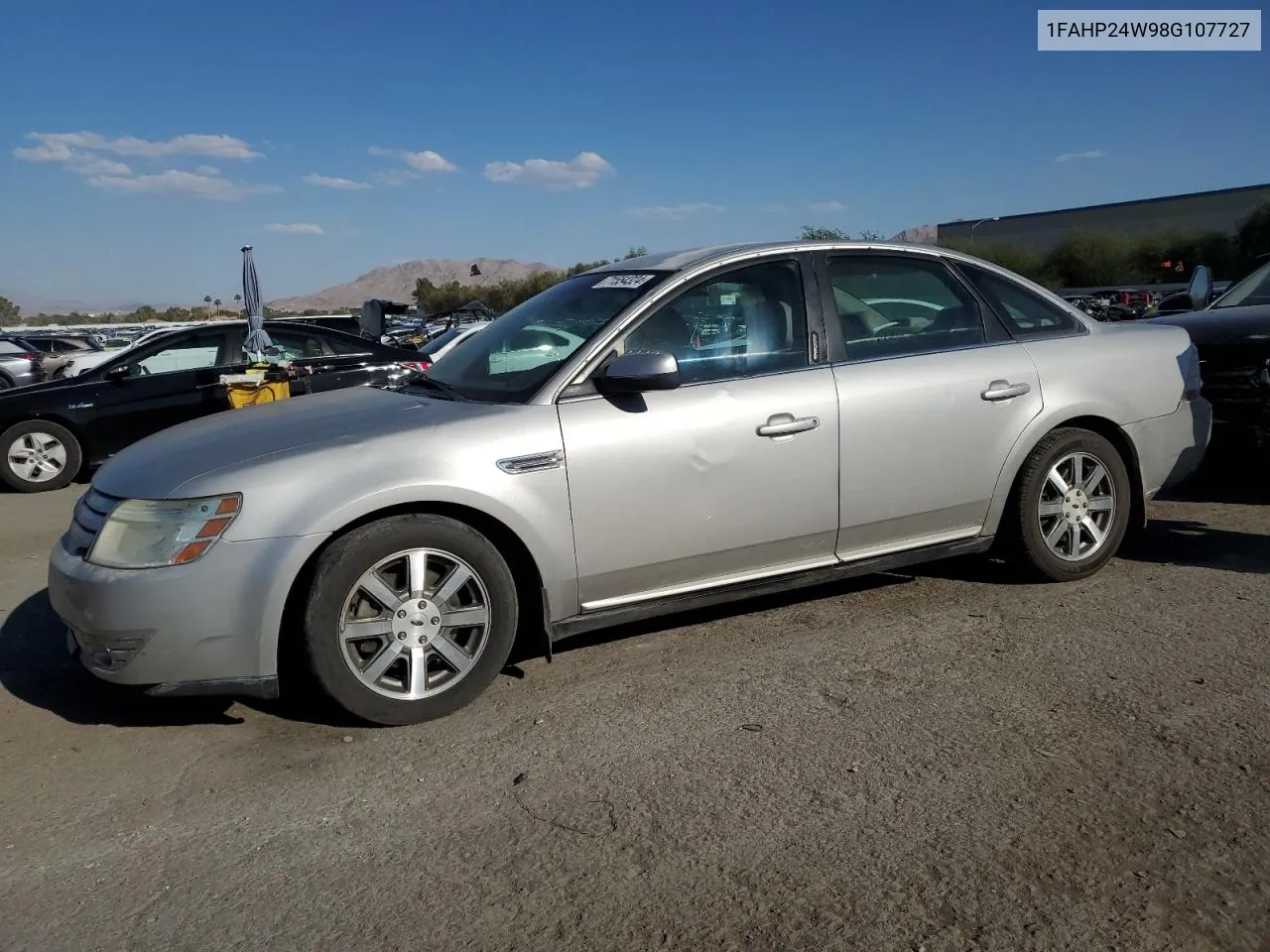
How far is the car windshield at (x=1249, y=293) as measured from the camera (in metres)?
7.11

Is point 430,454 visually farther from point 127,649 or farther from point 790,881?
point 790,881

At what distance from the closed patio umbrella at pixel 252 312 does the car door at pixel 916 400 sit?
6.49 m

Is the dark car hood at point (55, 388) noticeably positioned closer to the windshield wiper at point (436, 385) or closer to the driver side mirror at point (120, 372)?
the driver side mirror at point (120, 372)

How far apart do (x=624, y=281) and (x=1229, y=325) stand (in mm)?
4121

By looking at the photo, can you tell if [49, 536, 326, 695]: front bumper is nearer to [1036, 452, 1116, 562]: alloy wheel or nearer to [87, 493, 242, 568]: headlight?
[87, 493, 242, 568]: headlight

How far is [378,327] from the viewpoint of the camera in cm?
1141

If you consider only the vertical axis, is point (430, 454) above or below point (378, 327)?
below

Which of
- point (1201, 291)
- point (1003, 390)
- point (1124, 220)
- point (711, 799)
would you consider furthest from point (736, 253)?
point (1124, 220)

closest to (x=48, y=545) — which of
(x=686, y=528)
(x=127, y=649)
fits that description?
(x=127, y=649)

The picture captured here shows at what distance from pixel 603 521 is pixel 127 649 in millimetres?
1662

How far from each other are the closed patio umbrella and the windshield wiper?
17.0 feet

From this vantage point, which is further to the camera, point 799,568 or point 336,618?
point 799,568

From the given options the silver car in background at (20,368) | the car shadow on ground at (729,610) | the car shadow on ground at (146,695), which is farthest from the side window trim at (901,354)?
the silver car in background at (20,368)

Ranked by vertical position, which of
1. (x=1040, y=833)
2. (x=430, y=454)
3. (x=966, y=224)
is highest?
(x=966, y=224)
